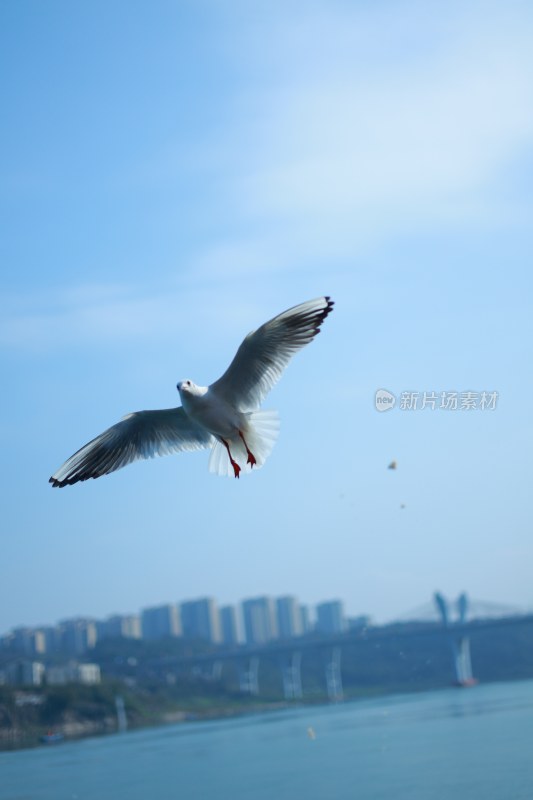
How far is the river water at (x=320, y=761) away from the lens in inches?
669

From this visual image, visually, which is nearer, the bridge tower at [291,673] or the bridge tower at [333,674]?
the bridge tower at [333,674]

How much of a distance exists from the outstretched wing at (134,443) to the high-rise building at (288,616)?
6743 centimetres

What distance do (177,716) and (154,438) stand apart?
4083cm

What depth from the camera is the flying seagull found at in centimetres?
739

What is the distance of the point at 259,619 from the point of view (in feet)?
255

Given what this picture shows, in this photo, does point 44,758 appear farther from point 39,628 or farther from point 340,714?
point 39,628

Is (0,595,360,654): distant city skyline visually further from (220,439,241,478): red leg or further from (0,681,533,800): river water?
(220,439,241,478): red leg

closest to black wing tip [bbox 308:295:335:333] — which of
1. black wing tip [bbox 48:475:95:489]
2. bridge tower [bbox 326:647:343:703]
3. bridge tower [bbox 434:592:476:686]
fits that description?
black wing tip [bbox 48:475:95:489]

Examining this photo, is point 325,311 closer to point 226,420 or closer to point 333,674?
point 226,420

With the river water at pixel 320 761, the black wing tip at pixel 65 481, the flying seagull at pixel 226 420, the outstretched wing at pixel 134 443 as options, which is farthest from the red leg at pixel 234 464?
the river water at pixel 320 761

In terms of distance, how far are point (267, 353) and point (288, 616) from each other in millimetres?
70936

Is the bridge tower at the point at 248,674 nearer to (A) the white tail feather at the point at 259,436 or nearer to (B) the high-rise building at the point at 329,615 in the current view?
(B) the high-rise building at the point at 329,615

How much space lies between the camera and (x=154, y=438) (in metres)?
8.26

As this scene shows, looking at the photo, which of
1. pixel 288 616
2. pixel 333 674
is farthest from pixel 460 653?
pixel 288 616
